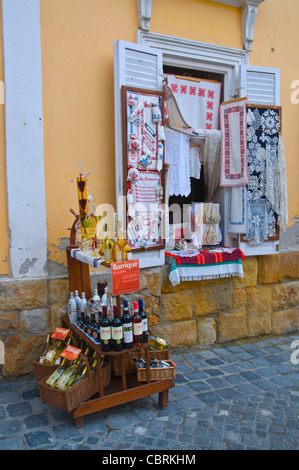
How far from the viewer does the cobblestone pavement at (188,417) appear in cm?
276

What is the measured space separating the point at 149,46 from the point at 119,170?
1469mm

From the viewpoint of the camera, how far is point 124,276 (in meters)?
2.84

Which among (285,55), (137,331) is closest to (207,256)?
(137,331)

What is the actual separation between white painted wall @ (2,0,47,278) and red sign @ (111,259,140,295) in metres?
1.33

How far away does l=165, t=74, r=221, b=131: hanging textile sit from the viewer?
4.55 m

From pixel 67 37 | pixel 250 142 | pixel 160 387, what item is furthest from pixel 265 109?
pixel 160 387

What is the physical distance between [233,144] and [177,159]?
28.5 inches

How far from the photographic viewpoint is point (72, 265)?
3.66 metres

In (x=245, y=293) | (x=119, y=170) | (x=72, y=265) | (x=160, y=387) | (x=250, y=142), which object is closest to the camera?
(x=160, y=387)

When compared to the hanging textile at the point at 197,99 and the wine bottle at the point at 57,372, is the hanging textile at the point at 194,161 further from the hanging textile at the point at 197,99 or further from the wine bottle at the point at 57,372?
the wine bottle at the point at 57,372

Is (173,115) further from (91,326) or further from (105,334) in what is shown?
(105,334)

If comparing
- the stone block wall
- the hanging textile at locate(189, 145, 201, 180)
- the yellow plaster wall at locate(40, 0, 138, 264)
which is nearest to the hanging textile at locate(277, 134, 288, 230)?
the stone block wall

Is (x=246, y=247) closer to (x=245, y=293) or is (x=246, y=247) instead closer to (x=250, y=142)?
(x=245, y=293)

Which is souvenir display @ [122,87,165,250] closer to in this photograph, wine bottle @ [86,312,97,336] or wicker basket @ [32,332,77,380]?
wine bottle @ [86,312,97,336]
